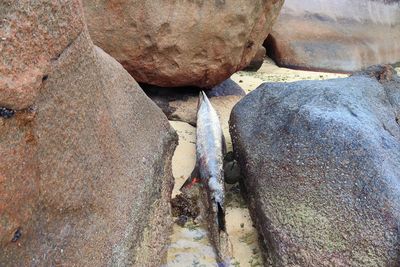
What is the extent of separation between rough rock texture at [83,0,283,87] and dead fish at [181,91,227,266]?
36 cm

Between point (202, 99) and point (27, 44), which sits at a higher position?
point (27, 44)

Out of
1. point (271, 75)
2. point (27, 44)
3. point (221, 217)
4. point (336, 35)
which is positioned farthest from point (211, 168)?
point (336, 35)

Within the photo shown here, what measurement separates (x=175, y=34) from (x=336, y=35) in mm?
3895

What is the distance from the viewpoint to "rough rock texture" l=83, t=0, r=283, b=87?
3.81m

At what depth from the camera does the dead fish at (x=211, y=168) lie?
268 cm

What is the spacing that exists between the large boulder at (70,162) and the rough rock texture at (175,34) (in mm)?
1473

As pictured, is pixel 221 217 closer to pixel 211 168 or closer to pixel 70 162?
pixel 211 168

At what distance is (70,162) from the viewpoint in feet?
5.98

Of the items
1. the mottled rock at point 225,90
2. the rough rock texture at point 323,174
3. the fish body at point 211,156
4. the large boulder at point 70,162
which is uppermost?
the large boulder at point 70,162

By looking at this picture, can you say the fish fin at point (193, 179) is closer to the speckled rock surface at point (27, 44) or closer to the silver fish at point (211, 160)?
the silver fish at point (211, 160)

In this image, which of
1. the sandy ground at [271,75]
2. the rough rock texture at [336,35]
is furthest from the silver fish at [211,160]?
the rough rock texture at [336,35]

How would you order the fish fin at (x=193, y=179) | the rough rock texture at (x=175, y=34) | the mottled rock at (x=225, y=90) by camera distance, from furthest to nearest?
the mottled rock at (x=225, y=90), the rough rock texture at (x=175, y=34), the fish fin at (x=193, y=179)

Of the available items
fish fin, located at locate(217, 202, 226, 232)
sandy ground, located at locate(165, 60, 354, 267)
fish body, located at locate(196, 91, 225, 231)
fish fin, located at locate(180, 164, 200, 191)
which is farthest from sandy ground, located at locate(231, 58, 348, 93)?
fish fin, located at locate(217, 202, 226, 232)

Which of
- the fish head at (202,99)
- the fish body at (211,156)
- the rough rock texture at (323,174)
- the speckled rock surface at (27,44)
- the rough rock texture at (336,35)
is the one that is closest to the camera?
the speckled rock surface at (27,44)
